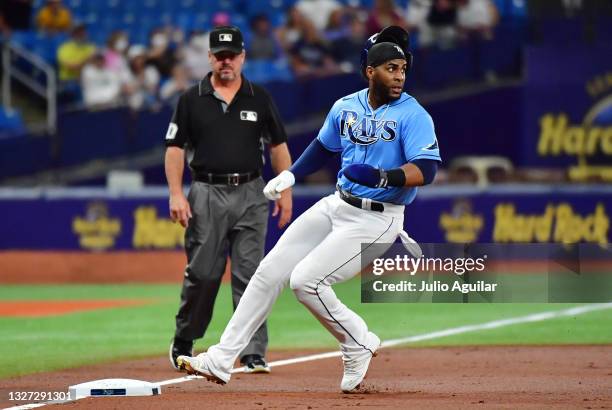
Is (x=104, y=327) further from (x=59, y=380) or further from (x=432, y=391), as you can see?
(x=432, y=391)

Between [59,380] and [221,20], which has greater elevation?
[221,20]

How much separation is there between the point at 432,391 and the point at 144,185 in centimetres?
1221

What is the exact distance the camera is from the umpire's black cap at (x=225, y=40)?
8.80 metres

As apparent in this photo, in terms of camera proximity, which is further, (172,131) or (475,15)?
(475,15)

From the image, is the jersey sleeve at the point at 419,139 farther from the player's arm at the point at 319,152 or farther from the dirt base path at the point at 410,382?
the dirt base path at the point at 410,382

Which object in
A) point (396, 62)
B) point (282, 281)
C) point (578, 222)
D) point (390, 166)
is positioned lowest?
point (578, 222)

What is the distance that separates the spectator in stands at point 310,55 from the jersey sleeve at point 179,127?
11171 millimetres

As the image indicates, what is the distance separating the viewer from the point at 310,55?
20.5 m

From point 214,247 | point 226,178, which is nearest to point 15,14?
point 226,178

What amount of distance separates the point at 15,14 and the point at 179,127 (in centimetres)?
1386

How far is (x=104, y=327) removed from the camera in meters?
12.4

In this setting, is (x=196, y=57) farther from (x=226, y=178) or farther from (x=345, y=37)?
(x=226, y=178)

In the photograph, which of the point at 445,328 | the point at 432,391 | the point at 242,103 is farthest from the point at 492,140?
the point at 432,391

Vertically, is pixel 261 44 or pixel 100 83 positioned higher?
pixel 261 44
